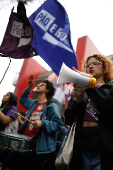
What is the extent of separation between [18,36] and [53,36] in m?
0.84

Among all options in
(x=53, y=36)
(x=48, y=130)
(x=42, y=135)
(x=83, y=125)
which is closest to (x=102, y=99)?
(x=83, y=125)

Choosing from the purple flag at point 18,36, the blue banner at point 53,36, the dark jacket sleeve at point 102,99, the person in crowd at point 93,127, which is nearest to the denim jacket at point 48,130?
the person in crowd at point 93,127

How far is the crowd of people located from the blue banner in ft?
3.28

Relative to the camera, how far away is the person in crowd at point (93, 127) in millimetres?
1096

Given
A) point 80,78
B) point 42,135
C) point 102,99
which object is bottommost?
point 42,135

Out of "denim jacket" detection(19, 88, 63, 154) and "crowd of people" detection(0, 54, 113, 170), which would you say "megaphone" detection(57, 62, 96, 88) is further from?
"denim jacket" detection(19, 88, 63, 154)

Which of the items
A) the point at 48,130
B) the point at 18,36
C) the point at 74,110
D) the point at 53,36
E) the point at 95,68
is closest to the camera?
the point at 74,110

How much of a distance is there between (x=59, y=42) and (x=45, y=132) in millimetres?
1930

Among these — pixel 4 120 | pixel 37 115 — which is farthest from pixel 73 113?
pixel 4 120

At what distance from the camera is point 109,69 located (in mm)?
1736

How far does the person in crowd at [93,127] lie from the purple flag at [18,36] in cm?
162

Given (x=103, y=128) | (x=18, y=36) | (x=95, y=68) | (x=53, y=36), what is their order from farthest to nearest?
(x=53, y=36)
(x=18, y=36)
(x=95, y=68)
(x=103, y=128)

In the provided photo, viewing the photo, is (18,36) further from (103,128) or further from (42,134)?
(103,128)

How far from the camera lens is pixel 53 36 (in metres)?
3.16
